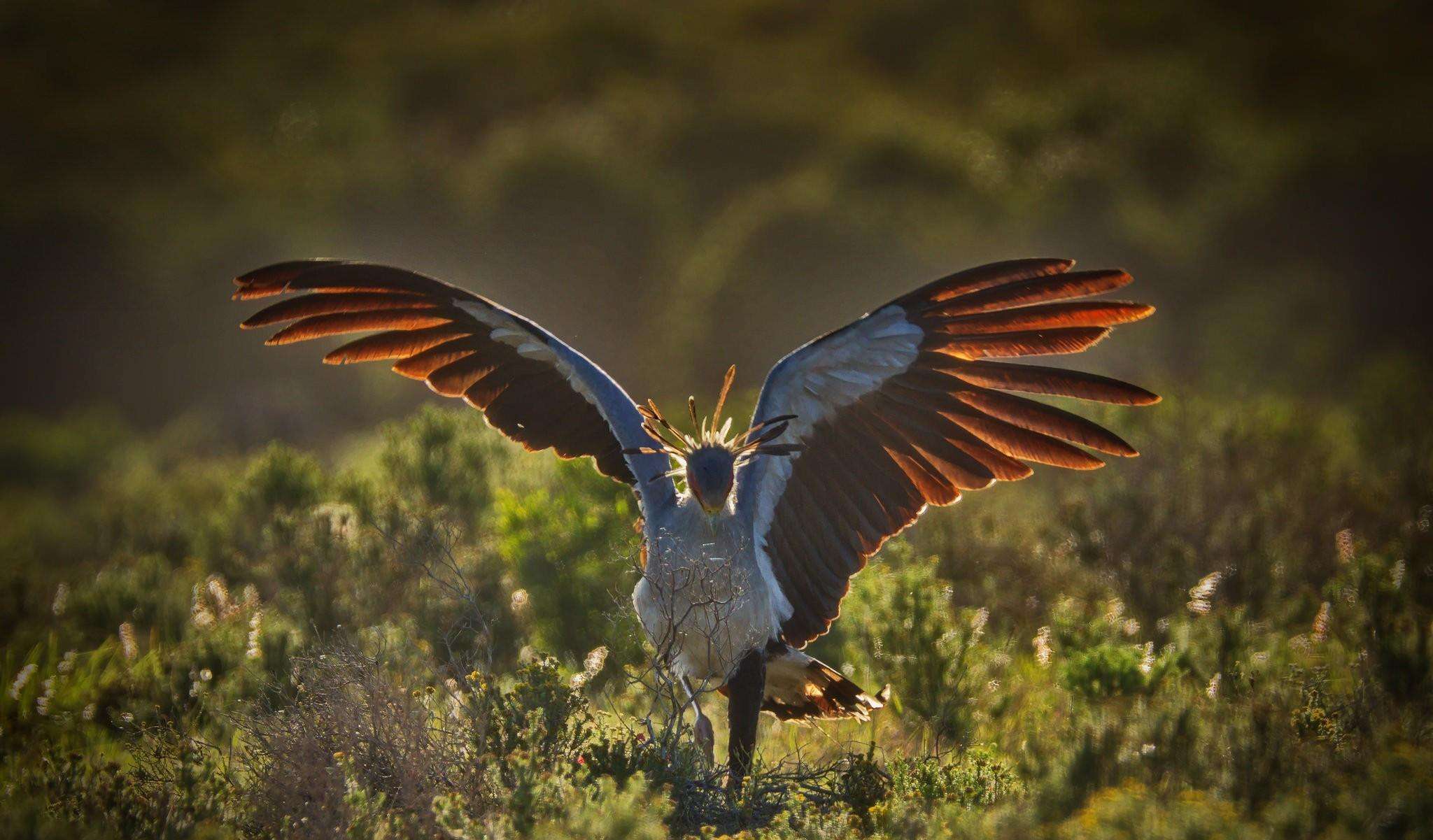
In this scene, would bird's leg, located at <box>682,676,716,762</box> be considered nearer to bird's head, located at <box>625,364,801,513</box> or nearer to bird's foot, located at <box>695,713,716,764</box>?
bird's foot, located at <box>695,713,716,764</box>

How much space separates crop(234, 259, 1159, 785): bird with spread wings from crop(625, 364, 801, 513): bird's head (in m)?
0.01

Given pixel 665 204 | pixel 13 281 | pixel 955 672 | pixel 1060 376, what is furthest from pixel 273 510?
pixel 13 281

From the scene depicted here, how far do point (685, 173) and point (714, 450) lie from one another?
81.5 ft

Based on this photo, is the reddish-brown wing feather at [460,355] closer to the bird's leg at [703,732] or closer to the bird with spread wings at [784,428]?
the bird with spread wings at [784,428]

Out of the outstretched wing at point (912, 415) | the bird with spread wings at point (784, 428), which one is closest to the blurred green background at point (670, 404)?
the bird with spread wings at point (784, 428)

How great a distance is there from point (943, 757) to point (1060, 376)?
2.03 meters

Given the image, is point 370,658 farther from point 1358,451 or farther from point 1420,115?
point 1420,115

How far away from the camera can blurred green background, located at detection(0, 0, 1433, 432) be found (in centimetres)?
2559

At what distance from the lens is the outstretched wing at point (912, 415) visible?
5695 mm

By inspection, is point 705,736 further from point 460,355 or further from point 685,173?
point 685,173

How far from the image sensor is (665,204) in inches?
1109

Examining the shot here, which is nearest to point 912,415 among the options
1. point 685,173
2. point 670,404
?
point 670,404

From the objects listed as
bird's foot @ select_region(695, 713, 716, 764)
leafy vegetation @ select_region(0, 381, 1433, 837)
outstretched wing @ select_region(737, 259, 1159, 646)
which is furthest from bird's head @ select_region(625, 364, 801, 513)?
bird's foot @ select_region(695, 713, 716, 764)

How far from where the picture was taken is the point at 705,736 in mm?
6059
